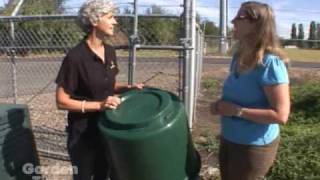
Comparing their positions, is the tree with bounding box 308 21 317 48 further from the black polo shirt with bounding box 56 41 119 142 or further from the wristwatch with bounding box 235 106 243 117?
the wristwatch with bounding box 235 106 243 117

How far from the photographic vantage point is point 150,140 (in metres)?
3.80

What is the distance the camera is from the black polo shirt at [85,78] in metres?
4.17

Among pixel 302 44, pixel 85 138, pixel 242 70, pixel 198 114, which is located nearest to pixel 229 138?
pixel 242 70

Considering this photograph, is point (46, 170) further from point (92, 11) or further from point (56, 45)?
point (92, 11)

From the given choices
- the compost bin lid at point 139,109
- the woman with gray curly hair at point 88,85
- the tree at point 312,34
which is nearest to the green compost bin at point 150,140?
the compost bin lid at point 139,109

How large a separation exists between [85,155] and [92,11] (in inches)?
41.3

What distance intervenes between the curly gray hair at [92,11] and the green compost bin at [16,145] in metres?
1.10

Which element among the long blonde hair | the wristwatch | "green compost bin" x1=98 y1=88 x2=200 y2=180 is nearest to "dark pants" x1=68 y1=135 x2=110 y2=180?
"green compost bin" x1=98 y1=88 x2=200 y2=180

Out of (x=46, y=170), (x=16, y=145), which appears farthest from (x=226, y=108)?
(x=46, y=170)

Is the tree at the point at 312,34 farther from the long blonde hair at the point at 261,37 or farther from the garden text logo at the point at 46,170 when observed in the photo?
the long blonde hair at the point at 261,37

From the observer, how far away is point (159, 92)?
4.19 metres

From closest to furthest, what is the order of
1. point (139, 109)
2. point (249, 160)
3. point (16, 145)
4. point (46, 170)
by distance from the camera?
point (249, 160), point (139, 109), point (16, 145), point (46, 170)

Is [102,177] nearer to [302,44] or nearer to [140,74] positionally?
[140,74]

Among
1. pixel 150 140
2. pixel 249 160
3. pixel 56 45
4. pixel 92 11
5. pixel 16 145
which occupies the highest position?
pixel 92 11
